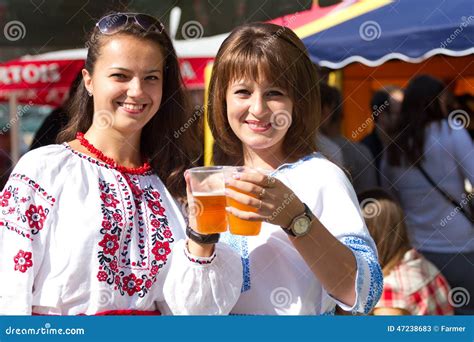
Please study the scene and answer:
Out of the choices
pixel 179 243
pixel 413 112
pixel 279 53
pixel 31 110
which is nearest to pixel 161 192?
pixel 179 243

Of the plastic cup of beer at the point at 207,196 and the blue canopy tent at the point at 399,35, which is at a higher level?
the blue canopy tent at the point at 399,35

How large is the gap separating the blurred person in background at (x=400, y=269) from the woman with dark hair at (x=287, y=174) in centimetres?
134

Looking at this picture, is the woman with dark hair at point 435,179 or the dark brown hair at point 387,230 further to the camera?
the woman with dark hair at point 435,179

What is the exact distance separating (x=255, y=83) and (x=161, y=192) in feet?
1.37

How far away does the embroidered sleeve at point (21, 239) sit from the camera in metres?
1.81

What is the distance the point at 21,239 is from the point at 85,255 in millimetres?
153

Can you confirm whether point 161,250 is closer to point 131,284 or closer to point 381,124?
point 131,284

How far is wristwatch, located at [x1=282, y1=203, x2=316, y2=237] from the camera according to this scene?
166 centimetres

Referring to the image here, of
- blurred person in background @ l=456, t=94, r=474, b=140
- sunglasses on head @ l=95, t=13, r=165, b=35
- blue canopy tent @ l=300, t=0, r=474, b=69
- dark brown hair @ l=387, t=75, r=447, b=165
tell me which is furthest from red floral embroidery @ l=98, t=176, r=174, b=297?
blurred person in background @ l=456, t=94, r=474, b=140

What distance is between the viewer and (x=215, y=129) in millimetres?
2014

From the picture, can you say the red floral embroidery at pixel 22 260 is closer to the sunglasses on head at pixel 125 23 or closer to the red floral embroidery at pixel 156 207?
the red floral embroidery at pixel 156 207

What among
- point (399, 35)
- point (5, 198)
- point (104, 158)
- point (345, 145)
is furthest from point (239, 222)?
point (345, 145)

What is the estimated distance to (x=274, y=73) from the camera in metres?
1.83

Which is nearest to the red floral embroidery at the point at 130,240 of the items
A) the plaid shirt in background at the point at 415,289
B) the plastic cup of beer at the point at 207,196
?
the plastic cup of beer at the point at 207,196
